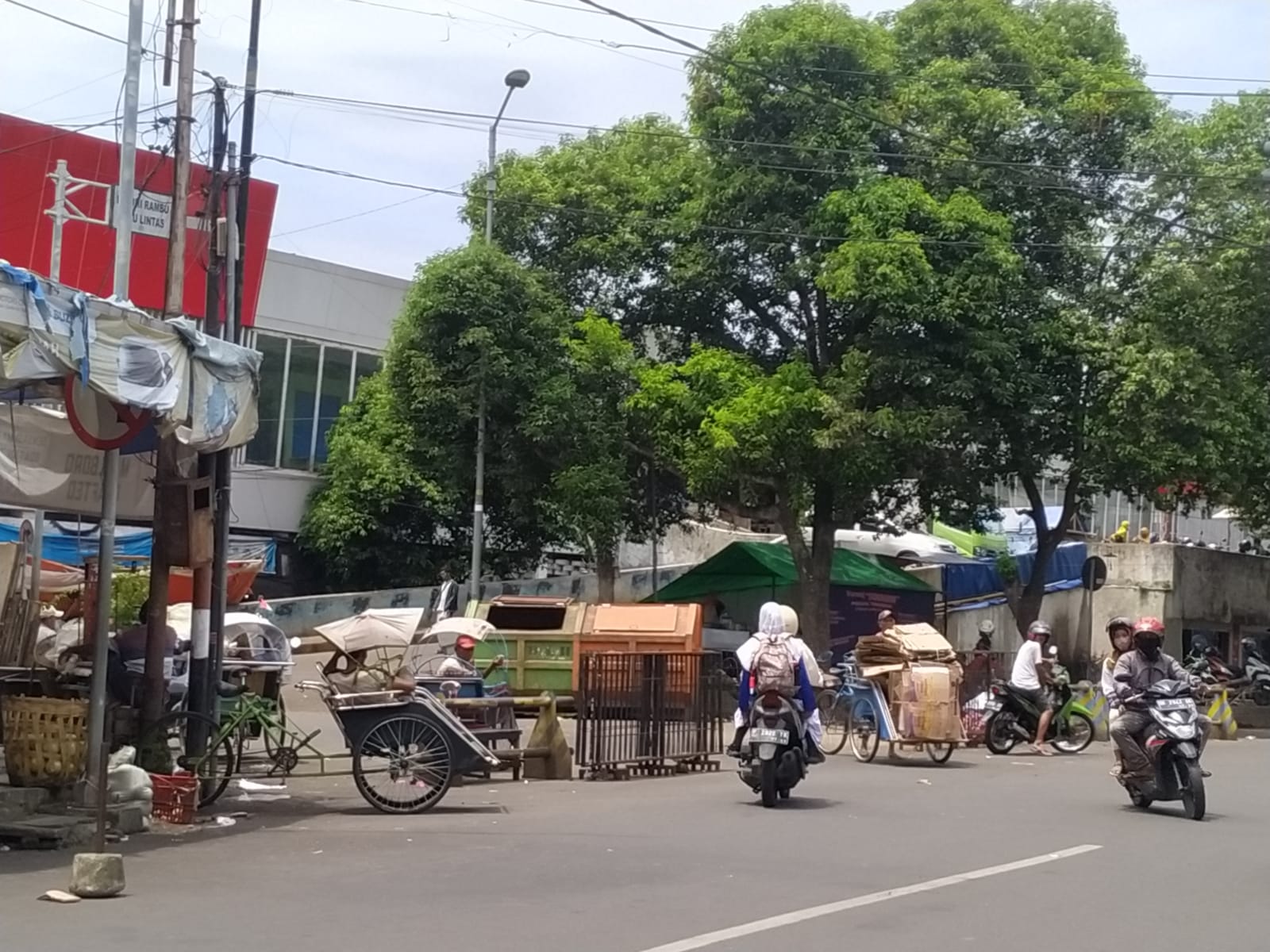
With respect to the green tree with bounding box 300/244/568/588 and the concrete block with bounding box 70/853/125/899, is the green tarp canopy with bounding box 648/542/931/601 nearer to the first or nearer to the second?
the green tree with bounding box 300/244/568/588

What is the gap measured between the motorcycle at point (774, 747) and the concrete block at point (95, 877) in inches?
238

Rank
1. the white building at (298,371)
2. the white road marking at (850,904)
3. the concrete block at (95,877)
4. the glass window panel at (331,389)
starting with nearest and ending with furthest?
the white road marking at (850,904) < the concrete block at (95,877) < the white building at (298,371) < the glass window panel at (331,389)

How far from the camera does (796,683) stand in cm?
1370

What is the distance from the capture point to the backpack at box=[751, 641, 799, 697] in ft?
44.5

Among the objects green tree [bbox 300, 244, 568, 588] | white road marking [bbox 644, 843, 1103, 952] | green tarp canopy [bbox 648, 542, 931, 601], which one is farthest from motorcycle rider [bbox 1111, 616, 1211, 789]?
green tarp canopy [bbox 648, 542, 931, 601]

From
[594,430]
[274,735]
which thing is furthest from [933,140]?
[274,735]

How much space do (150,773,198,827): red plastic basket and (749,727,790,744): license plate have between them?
15.0 ft

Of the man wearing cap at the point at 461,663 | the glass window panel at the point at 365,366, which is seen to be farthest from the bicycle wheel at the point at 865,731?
the glass window panel at the point at 365,366

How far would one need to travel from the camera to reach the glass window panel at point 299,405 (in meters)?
35.3

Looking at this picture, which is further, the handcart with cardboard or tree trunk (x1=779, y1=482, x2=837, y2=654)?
tree trunk (x1=779, y1=482, x2=837, y2=654)

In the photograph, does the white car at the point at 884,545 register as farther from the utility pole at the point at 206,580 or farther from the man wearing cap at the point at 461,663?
the utility pole at the point at 206,580

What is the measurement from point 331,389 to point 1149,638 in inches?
1037

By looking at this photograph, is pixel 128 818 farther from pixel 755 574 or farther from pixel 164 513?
pixel 755 574

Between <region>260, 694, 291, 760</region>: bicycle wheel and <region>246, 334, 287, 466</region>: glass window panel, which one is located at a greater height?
<region>246, 334, 287, 466</region>: glass window panel
